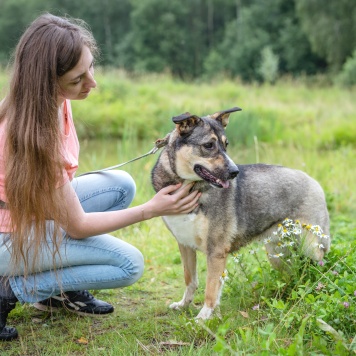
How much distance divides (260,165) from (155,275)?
48.3 inches

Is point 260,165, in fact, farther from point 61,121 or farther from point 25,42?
point 25,42

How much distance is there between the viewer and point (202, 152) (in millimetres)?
2912

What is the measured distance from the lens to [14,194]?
2480mm

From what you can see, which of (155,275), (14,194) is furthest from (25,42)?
(155,275)

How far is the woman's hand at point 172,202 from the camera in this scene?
2.76 m

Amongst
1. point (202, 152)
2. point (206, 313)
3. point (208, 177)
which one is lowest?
point (206, 313)

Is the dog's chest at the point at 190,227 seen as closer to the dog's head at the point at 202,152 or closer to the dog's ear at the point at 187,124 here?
the dog's head at the point at 202,152

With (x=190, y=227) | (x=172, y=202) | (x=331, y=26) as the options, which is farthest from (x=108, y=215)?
(x=331, y=26)

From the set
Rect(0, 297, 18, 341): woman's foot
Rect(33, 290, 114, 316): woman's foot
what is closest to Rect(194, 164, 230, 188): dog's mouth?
Rect(33, 290, 114, 316): woman's foot

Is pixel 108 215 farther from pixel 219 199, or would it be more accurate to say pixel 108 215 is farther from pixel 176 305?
pixel 176 305

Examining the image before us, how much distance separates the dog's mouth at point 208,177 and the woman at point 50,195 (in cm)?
14

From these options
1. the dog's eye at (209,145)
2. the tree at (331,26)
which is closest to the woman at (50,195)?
the dog's eye at (209,145)

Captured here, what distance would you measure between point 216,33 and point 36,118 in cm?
3405

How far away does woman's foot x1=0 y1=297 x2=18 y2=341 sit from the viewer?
2771 mm
